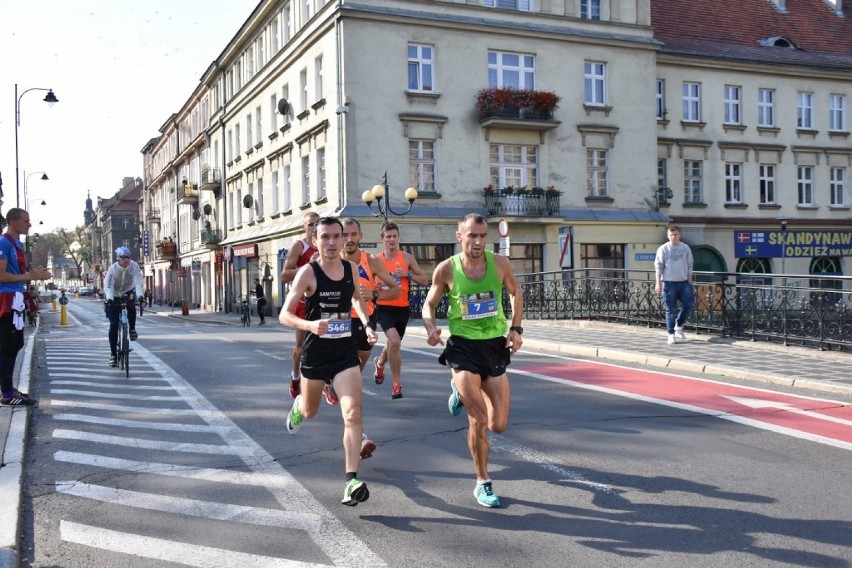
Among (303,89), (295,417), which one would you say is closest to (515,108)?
(303,89)

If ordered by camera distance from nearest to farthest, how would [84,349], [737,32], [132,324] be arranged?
[132,324] < [84,349] < [737,32]

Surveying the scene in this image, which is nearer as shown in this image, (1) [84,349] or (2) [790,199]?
(1) [84,349]

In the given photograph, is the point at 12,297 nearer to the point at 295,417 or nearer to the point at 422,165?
the point at 295,417

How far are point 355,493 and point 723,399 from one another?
5584 mm

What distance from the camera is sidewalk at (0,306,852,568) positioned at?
18.3ft

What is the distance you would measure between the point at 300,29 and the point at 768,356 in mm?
25226

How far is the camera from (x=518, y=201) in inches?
1212

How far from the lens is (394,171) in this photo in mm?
29719

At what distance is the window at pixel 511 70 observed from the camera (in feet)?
103

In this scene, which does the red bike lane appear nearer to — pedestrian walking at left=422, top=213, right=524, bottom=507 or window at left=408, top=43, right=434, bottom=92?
pedestrian walking at left=422, top=213, right=524, bottom=507

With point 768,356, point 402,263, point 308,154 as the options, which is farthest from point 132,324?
point 308,154

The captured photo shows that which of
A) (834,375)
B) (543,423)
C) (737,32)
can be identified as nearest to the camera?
(543,423)

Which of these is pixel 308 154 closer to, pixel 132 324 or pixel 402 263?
pixel 132 324

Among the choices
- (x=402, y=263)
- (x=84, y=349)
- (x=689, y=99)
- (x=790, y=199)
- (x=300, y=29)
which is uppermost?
(x=300, y=29)
